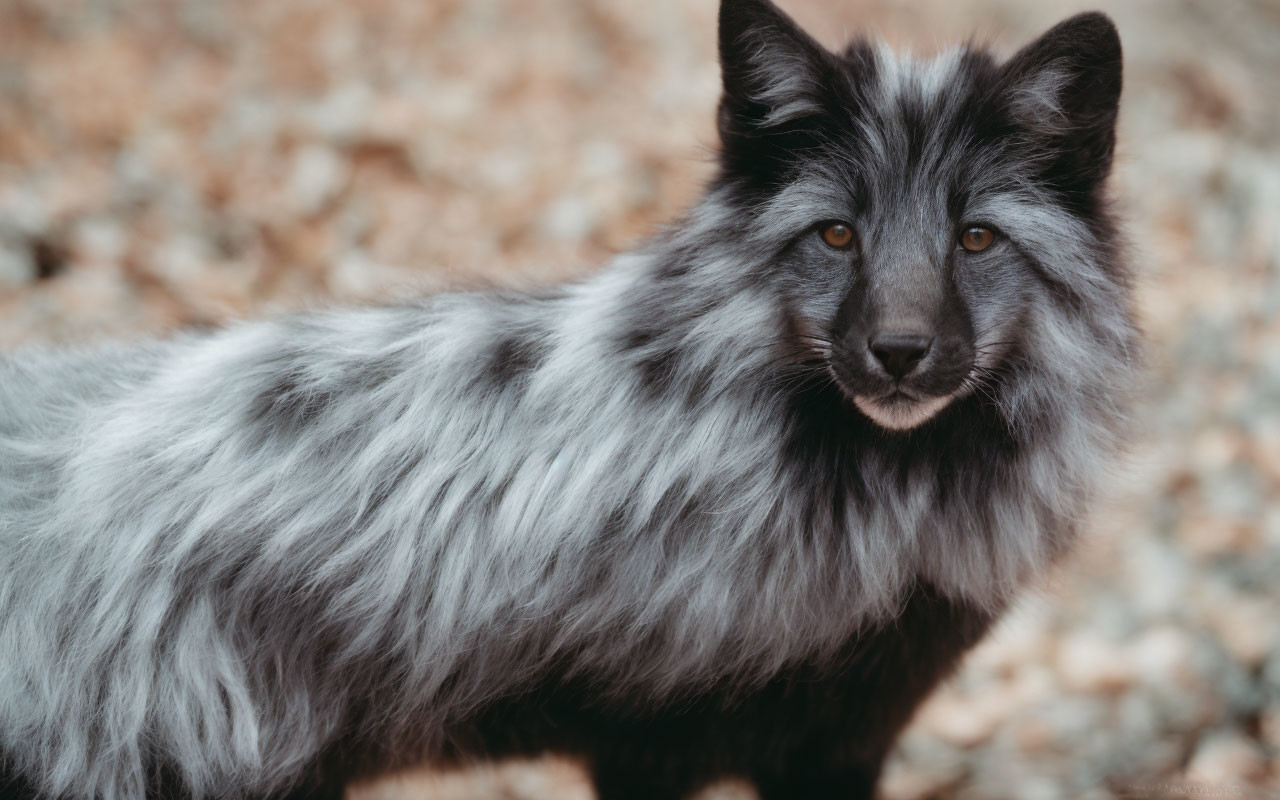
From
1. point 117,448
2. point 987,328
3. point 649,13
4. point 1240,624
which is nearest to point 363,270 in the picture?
point 649,13

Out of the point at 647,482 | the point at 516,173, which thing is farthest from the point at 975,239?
the point at 516,173

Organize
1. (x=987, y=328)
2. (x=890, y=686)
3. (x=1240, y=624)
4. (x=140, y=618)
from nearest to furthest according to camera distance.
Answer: (x=987, y=328), (x=140, y=618), (x=890, y=686), (x=1240, y=624)

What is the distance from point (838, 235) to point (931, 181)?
0.68 feet

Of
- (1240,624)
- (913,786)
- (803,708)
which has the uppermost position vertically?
(803,708)

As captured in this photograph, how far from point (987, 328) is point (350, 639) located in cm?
144

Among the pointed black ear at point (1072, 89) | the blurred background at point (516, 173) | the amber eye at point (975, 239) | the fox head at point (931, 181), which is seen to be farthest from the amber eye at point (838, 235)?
the blurred background at point (516, 173)

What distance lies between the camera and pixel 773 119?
2.35m

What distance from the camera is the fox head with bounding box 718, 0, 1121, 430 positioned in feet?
7.32

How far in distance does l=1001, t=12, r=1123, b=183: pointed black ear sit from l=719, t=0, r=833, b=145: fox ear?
38cm

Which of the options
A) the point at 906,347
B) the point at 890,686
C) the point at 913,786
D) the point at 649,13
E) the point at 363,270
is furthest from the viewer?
the point at 649,13

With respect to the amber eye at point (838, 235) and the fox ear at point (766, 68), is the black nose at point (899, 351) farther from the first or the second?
the fox ear at point (766, 68)

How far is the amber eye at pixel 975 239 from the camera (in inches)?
90.3

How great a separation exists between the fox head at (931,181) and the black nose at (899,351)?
8 cm

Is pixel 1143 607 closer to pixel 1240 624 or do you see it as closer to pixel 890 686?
pixel 1240 624
